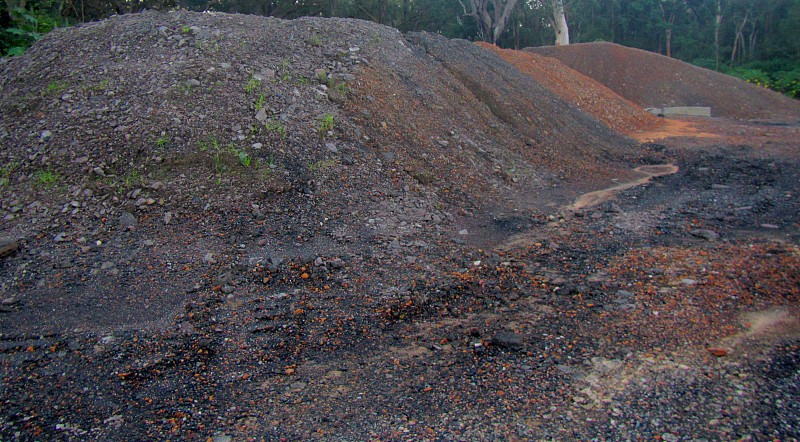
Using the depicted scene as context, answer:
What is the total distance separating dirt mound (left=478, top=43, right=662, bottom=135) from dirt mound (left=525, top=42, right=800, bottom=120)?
3.28m

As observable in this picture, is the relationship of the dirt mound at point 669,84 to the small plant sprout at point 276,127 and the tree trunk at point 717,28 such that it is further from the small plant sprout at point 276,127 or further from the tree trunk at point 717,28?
the small plant sprout at point 276,127

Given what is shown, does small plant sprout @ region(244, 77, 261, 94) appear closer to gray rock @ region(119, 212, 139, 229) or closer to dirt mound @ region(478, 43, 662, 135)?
gray rock @ region(119, 212, 139, 229)

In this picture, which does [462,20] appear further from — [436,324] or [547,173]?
[436,324]

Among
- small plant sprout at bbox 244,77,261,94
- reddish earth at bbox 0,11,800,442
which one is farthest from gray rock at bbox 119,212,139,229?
small plant sprout at bbox 244,77,261,94

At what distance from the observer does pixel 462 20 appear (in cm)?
2769

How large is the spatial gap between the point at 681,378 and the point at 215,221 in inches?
162

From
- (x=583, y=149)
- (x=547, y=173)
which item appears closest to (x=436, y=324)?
(x=547, y=173)

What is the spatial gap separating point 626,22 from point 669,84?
1492 centimetres

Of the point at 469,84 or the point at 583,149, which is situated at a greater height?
the point at 469,84

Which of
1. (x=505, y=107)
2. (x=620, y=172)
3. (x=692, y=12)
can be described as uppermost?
(x=692, y=12)

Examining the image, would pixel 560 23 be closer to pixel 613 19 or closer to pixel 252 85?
pixel 613 19

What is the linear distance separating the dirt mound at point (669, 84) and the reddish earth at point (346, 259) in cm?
768

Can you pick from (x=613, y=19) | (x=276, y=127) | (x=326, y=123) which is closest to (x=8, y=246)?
(x=276, y=127)

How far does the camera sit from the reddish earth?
264 cm
